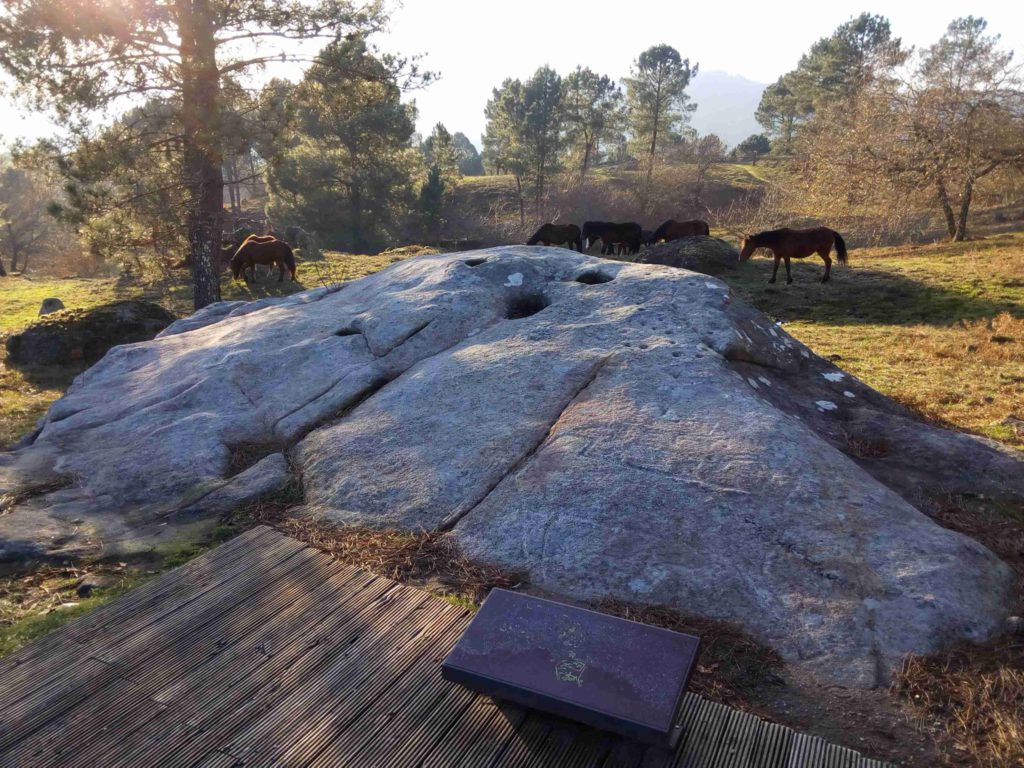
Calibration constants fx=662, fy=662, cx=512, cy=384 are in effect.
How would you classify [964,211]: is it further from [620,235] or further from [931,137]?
[620,235]

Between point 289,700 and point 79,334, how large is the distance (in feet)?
46.5

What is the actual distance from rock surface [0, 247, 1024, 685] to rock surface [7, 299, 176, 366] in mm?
5130

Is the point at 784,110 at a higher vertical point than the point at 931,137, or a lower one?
higher

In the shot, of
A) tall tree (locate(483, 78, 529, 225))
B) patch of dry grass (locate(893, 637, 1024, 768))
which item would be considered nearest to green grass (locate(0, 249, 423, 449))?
patch of dry grass (locate(893, 637, 1024, 768))

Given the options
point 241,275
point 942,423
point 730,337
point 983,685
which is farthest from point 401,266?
point 241,275

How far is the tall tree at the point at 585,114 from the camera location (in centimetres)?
6531

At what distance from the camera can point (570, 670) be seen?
135 inches

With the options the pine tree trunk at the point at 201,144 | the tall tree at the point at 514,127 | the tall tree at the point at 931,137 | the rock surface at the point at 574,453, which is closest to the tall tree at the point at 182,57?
the pine tree trunk at the point at 201,144

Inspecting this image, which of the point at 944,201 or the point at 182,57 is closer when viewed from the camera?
the point at 182,57

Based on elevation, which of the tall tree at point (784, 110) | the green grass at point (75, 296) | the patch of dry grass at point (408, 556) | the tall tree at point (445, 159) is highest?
the tall tree at point (784, 110)

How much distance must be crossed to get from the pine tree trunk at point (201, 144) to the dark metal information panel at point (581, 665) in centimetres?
1658

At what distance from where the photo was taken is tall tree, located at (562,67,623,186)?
214 feet

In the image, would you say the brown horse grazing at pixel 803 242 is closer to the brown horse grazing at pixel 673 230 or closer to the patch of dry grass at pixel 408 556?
the brown horse grazing at pixel 673 230

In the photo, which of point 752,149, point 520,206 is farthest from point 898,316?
point 752,149
